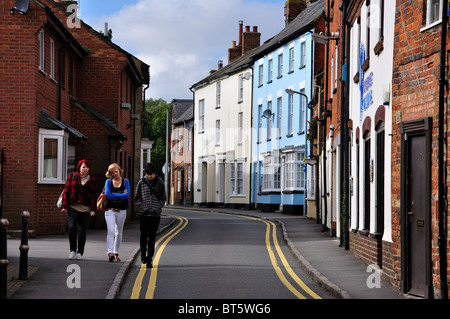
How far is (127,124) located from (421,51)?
2256cm

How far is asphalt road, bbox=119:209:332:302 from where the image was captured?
1217cm

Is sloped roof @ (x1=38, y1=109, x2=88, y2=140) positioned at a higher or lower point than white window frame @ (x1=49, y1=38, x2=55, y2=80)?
lower

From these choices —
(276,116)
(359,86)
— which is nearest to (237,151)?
(276,116)

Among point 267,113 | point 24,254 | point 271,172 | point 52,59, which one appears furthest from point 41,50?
point 271,172

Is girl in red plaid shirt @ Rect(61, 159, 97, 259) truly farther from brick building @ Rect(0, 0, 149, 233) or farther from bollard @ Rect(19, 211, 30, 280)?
brick building @ Rect(0, 0, 149, 233)

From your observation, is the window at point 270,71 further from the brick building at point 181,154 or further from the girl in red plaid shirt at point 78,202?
the girl in red plaid shirt at point 78,202

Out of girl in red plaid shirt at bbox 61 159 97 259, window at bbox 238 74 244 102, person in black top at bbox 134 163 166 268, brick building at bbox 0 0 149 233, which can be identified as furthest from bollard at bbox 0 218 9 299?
window at bbox 238 74 244 102

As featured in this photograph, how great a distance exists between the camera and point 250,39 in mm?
57688

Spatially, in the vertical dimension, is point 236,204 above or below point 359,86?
below

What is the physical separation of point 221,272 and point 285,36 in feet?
96.4

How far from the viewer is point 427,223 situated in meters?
11.1

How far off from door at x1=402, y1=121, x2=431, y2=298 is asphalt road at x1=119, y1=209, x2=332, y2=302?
4.25 feet

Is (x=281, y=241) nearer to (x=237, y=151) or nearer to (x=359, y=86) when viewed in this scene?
(x=359, y=86)

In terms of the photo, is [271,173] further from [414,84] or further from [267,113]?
[414,84]
